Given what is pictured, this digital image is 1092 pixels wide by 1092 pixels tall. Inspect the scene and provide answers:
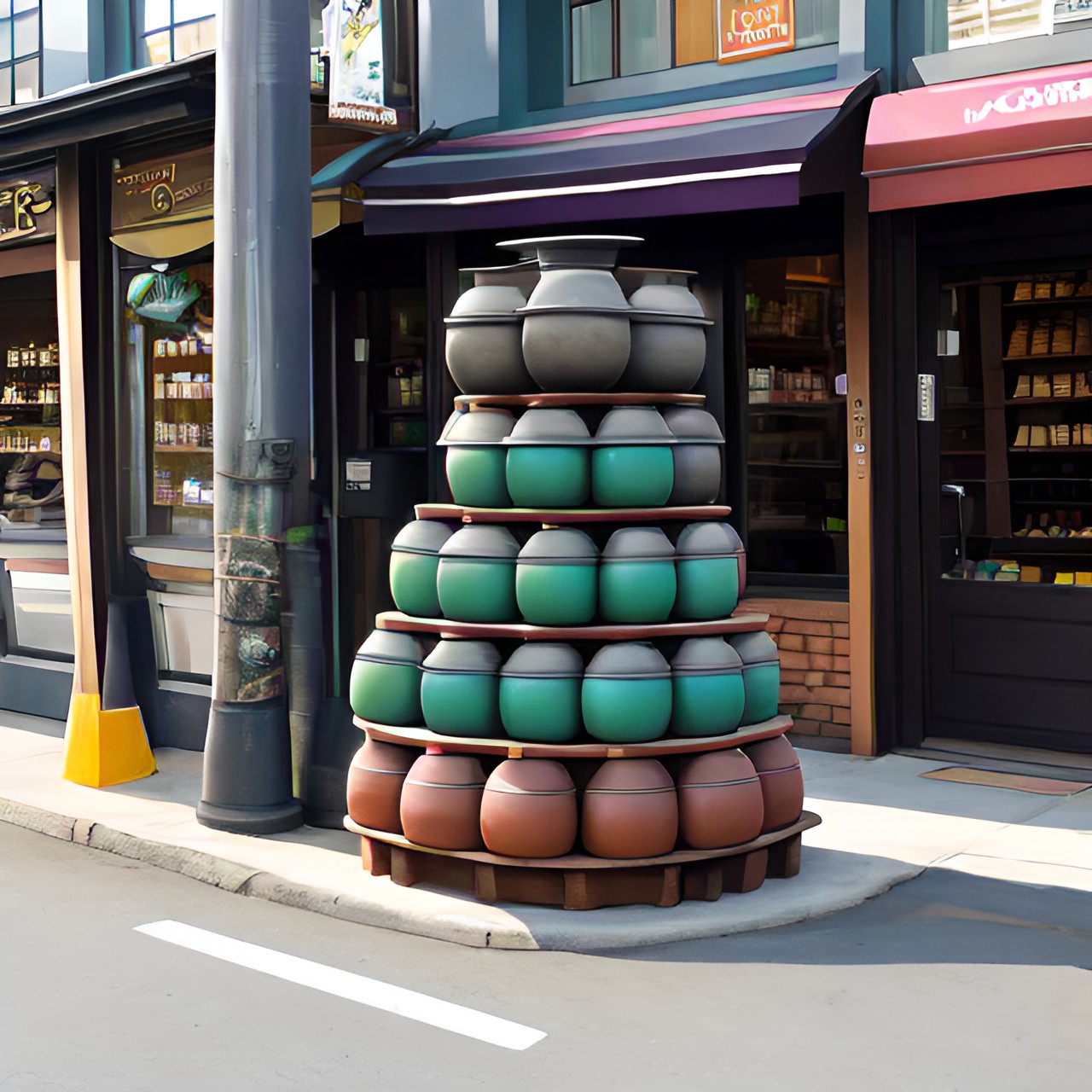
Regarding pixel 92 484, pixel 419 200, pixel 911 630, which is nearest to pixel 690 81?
pixel 419 200

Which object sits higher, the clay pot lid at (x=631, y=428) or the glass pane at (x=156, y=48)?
the glass pane at (x=156, y=48)

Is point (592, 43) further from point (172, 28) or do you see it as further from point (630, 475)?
point (630, 475)

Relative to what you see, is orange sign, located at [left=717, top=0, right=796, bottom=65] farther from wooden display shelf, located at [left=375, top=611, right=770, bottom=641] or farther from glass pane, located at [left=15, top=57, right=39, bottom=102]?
glass pane, located at [left=15, top=57, right=39, bottom=102]

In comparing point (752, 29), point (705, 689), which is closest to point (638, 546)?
point (705, 689)

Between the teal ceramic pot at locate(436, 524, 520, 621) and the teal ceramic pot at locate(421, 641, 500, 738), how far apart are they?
0.15 m

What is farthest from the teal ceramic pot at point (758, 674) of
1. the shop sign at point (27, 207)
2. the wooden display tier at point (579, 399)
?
the shop sign at point (27, 207)

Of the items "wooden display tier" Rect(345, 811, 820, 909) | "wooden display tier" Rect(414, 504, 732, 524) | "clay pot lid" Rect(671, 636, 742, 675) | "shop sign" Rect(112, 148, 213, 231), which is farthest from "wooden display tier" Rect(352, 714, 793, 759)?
"shop sign" Rect(112, 148, 213, 231)

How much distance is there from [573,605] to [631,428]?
2.44ft

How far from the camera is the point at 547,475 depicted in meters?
5.98

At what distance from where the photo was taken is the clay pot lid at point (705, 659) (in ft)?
19.5

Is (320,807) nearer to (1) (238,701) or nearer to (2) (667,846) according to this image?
(1) (238,701)

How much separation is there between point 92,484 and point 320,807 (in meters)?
2.89

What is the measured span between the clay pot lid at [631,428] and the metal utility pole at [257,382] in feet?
5.93

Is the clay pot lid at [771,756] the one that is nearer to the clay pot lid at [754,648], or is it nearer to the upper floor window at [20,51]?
the clay pot lid at [754,648]
